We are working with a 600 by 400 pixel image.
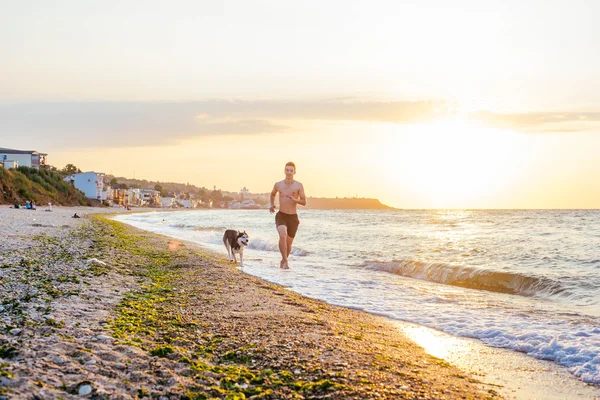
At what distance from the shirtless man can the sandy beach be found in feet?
16.8

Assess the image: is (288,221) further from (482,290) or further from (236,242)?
(482,290)

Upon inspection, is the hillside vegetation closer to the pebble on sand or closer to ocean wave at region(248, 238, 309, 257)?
ocean wave at region(248, 238, 309, 257)

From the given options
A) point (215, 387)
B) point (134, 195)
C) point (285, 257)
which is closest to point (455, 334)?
point (215, 387)

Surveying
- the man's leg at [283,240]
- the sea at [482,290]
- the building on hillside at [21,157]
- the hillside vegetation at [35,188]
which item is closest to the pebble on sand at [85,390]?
the sea at [482,290]

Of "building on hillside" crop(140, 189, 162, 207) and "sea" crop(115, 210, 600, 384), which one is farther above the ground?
"building on hillside" crop(140, 189, 162, 207)

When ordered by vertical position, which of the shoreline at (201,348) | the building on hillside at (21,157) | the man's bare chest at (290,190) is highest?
the building on hillside at (21,157)

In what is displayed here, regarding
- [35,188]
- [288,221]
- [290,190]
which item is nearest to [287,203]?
[290,190]

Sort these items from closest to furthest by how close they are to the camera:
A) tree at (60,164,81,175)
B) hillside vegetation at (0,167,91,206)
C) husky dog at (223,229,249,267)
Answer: husky dog at (223,229,249,267), hillside vegetation at (0,167,91,206), tree at (60,164,81,175)

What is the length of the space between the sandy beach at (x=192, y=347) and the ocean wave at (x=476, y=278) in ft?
17.8

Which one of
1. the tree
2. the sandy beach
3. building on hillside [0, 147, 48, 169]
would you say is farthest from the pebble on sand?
the tree

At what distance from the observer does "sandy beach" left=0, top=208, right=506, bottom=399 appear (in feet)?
11.4

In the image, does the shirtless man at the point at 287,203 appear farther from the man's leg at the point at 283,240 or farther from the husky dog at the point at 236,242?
the husky dog at the point at 236,242

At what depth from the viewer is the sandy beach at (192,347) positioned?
3479 millimetres

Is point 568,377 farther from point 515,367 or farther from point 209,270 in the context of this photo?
point 209,270
